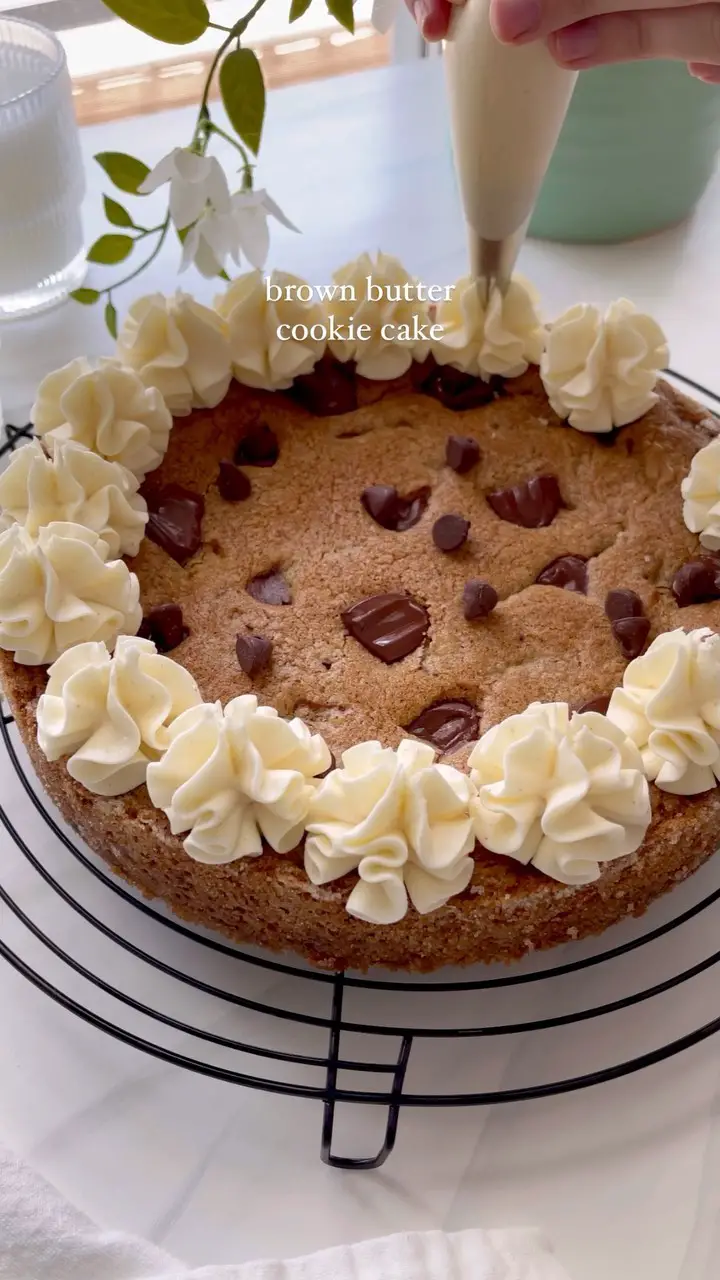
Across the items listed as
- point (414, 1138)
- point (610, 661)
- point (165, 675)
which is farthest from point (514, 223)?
point (414, 1138)

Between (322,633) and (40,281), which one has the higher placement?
(40,281)

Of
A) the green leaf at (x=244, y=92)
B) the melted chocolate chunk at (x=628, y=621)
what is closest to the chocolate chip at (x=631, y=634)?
the melted chocolate chunk at (x=628, y=621)

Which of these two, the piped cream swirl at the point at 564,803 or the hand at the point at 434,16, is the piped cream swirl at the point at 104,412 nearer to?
the hand at the point at 434,16

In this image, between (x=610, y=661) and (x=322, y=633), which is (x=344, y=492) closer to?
(x=322, y=633)

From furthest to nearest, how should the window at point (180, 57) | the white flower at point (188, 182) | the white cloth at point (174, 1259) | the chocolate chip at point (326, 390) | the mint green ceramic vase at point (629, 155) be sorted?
the window at point (180, 57) → the mint green ceramic vase at point (629, 155) → the chocolate chip at point (326, 390) → the white flower at point (188, 182) → the white cloth at point (174, 1259)

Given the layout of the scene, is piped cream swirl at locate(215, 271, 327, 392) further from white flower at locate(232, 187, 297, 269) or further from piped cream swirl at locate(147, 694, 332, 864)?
piped cream swirl at locate(147, 694, 332, 864)

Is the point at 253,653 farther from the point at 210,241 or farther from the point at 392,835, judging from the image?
the point at 210,241
